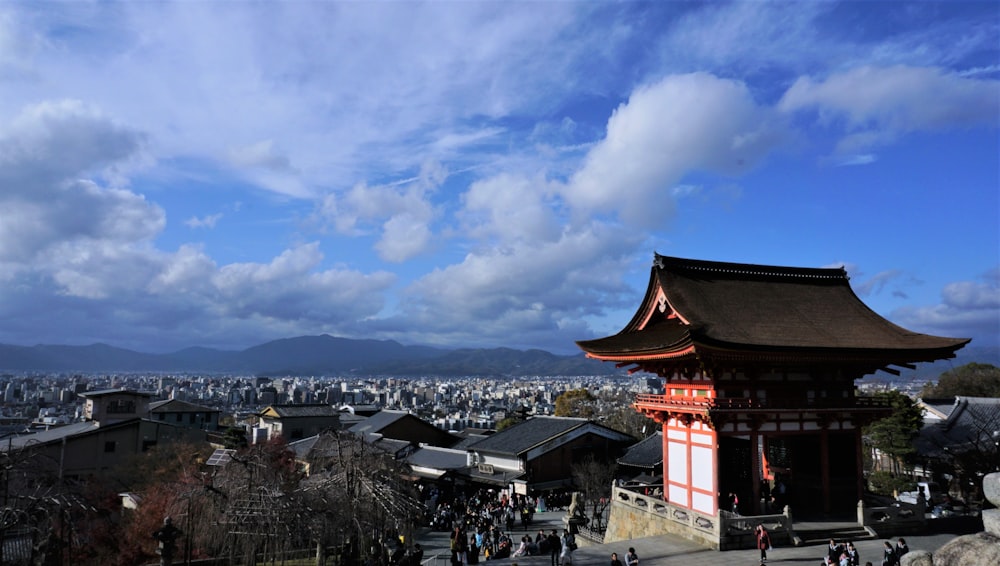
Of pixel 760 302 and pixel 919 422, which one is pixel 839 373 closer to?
pixel 760 302

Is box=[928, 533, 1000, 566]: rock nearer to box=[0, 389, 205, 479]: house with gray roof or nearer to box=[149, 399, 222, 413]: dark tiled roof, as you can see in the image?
box=[0, 389, 205, 479]: house with gray roof

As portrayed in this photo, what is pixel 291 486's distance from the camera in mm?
19219

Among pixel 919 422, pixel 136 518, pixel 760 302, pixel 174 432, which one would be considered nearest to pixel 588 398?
pixel 919 422

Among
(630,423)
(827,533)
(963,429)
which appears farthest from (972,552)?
(630,423)

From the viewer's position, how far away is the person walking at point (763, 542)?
1698 centimetres

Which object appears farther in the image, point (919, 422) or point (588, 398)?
point (588, 398)

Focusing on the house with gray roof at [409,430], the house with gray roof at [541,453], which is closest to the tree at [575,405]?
the house with gray roof at [409,430]

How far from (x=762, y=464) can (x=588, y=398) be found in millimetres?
56199

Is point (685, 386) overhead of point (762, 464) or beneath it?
overhead

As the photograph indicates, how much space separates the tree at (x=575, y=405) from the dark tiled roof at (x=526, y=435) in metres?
28.5

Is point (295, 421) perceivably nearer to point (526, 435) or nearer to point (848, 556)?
point (526, 435)

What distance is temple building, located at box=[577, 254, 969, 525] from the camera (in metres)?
21.0

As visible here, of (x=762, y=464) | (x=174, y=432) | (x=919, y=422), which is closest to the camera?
(x=762, y=464)

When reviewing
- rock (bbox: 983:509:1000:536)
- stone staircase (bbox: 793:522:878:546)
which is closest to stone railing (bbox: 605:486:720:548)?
stone staircase (bbox: 793:522:878:546)
